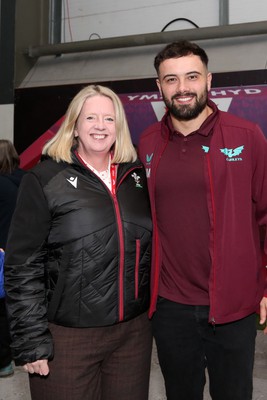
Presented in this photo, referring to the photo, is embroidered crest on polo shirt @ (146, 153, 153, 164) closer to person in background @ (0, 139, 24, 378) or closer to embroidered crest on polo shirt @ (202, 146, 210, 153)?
embroidered crest on polo shirt @ (202, 146, 210, 153)

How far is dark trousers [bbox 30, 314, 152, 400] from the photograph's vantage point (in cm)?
147

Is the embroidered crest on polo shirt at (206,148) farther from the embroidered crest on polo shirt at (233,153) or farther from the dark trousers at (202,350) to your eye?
the dark trousers at (202,350)

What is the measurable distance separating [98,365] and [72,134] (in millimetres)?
791

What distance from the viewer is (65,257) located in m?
1.44

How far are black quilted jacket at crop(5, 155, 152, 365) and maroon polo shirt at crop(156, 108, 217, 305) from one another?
0.72 feet

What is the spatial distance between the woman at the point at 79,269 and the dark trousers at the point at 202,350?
0.63 feet

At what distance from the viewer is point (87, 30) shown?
5199mm

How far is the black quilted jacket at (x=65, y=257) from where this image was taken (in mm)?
1434

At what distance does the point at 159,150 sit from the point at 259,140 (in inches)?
14.7

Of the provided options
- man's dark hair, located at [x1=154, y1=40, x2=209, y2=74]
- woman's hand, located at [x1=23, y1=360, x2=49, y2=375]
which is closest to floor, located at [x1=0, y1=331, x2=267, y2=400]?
woman's hand, located at [x1=23, y1=360, x2=49, y2=375]

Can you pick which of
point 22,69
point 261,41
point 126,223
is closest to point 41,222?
point 126,223

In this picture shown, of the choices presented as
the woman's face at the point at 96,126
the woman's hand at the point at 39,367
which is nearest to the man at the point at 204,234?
the woman's face at the point at 96,126

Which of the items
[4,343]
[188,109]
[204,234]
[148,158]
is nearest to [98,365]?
[204,234]

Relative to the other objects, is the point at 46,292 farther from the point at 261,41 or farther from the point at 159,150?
the point at 261,41
